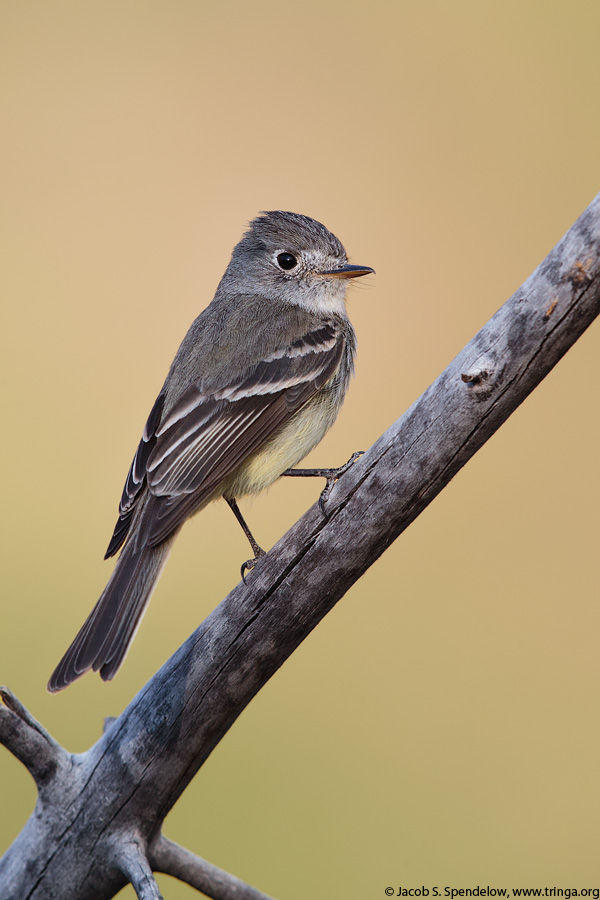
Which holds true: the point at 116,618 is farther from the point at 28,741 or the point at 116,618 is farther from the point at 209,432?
the point at 209,432

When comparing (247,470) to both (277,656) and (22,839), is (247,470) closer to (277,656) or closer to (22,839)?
(277,656)

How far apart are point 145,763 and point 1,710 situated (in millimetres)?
456

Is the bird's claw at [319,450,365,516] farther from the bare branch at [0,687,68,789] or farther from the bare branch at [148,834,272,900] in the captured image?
the bare branch at [148,834,272,900]

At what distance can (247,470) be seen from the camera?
3096 mm

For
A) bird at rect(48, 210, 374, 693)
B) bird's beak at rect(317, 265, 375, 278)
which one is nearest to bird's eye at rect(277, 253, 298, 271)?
bird at rect(48, 210, 374, 693)

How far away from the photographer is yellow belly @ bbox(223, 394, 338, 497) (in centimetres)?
307

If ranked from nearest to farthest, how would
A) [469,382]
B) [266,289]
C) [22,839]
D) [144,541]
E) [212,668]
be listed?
[469,382] < [212,668] < [22,839] < [144,541] < [266,289]

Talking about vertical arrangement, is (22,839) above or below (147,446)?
below

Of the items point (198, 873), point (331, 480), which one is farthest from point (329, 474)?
point (198, 873)

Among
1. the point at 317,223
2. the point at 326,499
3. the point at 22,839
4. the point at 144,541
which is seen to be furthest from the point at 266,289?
the point at 22,839

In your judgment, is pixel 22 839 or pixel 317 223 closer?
pixel 22 839

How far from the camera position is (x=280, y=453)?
10.1 ft

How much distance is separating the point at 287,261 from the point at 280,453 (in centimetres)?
117

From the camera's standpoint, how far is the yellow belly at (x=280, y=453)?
3.07 meters
